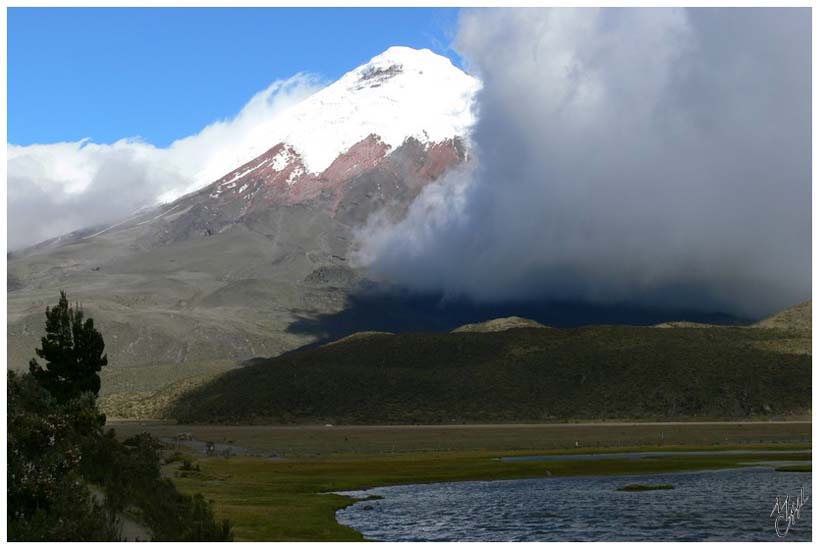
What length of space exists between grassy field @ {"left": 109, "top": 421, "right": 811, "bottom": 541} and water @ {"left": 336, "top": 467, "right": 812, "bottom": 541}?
2973mm

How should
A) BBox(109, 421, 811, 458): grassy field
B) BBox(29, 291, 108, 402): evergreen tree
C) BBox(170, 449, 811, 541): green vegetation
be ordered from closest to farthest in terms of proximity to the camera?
BBox(170, 449, 811, 541): green vegetation, BBox(29, 291, 108, 402): evergreen tree, BBox(109, 421, 811, 458): grassy field

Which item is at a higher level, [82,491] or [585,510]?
[82,491]

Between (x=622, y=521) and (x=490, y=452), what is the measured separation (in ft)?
168

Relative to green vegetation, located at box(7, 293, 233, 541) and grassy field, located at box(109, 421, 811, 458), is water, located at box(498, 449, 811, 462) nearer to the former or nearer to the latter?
grassy field, located at box(109, 421, 811, 458)

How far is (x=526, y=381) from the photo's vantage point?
556ft

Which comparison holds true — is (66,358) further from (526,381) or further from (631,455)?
(526,381)

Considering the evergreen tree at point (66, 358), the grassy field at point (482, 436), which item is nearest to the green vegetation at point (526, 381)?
the grassy field at point (482, 436)

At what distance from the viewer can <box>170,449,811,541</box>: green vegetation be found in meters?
40.1

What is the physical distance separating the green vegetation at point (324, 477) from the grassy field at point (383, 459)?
0.07m

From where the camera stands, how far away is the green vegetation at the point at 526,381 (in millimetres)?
155000

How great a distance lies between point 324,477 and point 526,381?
349ft

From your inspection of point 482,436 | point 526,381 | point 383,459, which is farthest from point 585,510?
point 526,381

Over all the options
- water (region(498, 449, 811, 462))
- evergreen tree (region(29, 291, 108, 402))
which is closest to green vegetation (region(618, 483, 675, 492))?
water (region(498, 449, 811, 462))

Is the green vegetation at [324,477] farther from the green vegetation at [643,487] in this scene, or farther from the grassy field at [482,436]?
the grassy field at [482,436]
